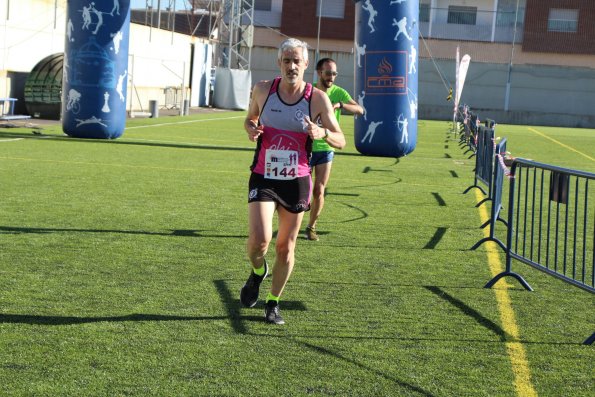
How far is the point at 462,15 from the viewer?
65.3 meters

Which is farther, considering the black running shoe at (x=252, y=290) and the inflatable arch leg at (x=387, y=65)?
the inflatable arch leg at (x=387, y=65)

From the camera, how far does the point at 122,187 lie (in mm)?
14883

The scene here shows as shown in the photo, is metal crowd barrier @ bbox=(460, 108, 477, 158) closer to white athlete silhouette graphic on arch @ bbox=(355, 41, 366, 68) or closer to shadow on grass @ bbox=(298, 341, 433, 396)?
white athlete silhouette graphic on arch @ bbox=(355, 41, 366, 68)

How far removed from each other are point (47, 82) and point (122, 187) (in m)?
16.1

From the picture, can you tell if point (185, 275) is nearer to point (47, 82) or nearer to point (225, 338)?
point (225, 338)

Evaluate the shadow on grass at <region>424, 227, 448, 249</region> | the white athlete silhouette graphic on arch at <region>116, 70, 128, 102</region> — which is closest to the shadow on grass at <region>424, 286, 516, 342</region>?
the shadow on grass at <region>424, 227, 448, 249</region>

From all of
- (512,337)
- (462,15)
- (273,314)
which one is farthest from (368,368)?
(462,15)

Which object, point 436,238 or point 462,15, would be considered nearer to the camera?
point 436,238

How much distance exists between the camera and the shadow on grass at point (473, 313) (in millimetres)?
6852

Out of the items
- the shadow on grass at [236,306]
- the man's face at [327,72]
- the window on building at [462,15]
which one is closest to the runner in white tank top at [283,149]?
the shadow on grass at [236,306]

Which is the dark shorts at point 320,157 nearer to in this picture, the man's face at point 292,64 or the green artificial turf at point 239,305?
the green artificial turf at point 239,305

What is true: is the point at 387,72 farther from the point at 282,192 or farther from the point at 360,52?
the point at 282,192

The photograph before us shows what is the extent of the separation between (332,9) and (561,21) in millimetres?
15105

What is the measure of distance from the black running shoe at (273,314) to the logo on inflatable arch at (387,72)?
15281 millimetres
